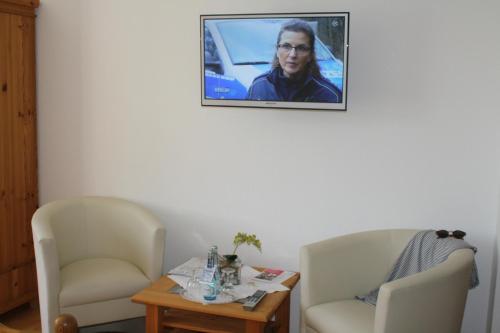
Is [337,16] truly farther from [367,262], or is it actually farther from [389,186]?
[367,262]

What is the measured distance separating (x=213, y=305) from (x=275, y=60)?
145 centimetres

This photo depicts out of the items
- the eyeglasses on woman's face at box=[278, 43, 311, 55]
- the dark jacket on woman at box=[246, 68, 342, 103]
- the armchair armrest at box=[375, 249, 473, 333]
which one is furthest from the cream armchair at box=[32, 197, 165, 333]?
the armchair armrest at box=[375, 249, 473, 333]

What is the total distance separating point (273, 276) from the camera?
12.0 ft

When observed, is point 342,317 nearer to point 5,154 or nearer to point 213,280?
point 213,280

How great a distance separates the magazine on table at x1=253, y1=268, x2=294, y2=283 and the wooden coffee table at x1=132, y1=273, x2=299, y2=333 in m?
0.12

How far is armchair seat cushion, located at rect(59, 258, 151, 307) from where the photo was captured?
3.49 metres

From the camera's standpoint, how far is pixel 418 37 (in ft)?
11.8

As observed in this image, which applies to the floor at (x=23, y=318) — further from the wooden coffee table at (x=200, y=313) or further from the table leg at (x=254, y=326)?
the table leg at (x=254, y=326)

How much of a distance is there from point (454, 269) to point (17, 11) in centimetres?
316

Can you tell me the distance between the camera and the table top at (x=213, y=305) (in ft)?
10.2

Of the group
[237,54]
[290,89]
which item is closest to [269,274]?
[290,89]

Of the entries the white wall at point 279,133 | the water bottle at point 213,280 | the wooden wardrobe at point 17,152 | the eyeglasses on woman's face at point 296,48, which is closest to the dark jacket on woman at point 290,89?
the eyeglasses on woman's face at point 296,48

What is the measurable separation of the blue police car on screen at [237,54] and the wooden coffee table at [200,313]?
4.02 feet

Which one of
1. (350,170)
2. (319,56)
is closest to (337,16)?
(319,56)
